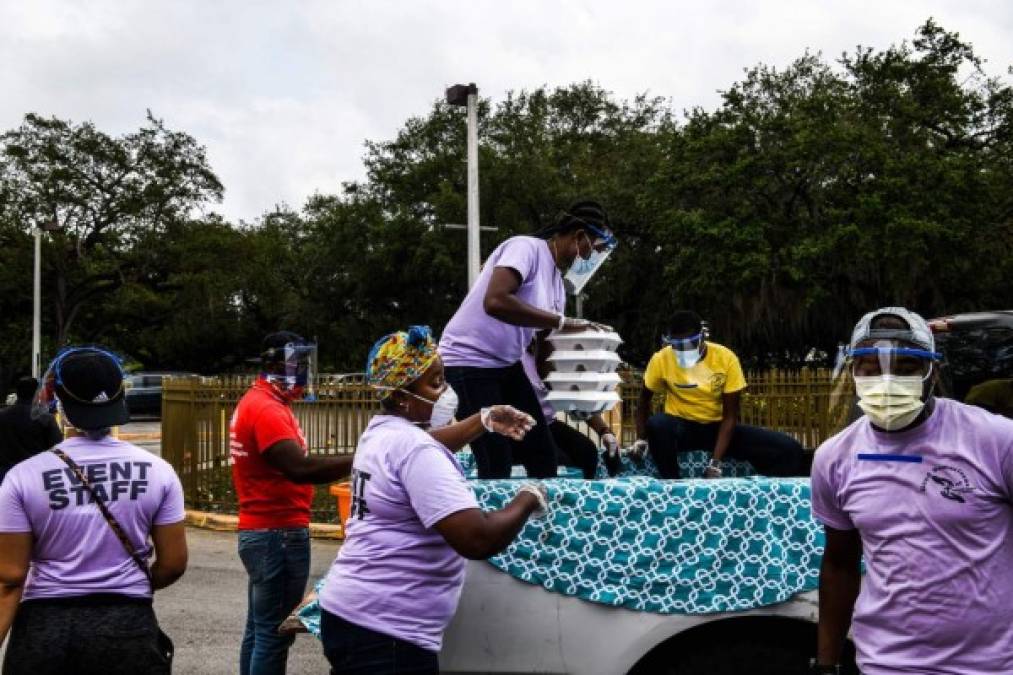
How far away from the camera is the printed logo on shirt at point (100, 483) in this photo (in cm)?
324

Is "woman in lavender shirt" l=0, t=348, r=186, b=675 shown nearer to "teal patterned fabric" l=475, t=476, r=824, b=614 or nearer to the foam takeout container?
"teal patterned fabric" l=475, t=476, r=824, b=614

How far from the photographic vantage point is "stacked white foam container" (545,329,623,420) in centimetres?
484

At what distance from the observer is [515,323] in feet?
14.6

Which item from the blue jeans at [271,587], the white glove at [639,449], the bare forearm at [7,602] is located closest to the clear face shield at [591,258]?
the white glove at [639,449]

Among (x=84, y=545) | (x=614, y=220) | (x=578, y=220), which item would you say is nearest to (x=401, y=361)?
(x=84, y=545)

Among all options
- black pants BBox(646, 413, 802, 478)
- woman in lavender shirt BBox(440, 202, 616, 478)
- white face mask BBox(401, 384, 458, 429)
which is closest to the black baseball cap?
white face mask BBox(401, 384, 458, 429)

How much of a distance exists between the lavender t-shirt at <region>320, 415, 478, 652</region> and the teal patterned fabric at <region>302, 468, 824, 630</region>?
37cm

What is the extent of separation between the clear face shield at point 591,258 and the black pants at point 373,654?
7.23 ft

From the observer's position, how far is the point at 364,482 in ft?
10.5

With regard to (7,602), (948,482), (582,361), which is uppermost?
(582,361)

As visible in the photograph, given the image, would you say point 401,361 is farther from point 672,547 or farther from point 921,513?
point 921,513

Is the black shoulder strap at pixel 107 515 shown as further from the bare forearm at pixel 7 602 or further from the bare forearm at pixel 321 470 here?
the bare forearm at pixel 321 470

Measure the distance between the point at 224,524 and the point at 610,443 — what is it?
8.29 metres

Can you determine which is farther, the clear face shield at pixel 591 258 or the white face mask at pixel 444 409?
the clear face shield at pixel 591 258
